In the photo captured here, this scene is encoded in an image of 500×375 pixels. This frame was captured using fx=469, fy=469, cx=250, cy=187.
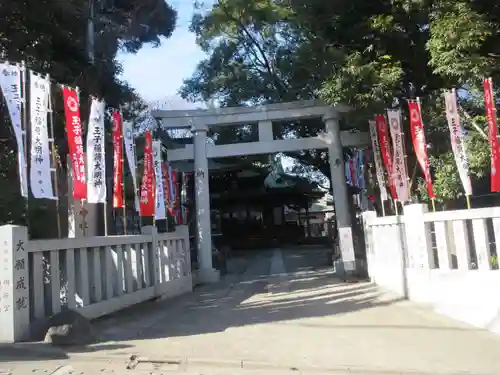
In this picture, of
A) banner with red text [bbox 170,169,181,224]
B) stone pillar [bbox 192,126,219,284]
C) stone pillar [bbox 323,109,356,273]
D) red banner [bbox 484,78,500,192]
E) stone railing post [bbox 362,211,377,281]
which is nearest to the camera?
red banner [bbox 484,78,500,192]

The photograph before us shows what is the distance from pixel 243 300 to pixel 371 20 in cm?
679

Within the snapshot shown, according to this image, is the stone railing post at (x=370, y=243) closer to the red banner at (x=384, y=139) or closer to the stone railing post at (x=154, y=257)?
the red banner at (x=384, y=139)

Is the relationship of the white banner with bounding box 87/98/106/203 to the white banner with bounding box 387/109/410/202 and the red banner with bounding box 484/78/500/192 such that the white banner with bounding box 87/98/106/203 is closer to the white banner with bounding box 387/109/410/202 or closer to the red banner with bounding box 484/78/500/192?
the white banner with bounding box 387/109/410/202

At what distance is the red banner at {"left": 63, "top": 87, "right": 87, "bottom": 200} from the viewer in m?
7.51

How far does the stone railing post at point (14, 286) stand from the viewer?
5.54m

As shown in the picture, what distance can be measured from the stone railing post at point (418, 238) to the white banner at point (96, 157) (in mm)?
5501

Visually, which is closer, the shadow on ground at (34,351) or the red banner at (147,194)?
the shadow on ground at (34,351)

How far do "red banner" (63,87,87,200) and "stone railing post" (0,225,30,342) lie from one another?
6.02 feet

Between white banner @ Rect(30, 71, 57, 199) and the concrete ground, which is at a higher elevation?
white banner @ Rect(30, 71, 57, 199)

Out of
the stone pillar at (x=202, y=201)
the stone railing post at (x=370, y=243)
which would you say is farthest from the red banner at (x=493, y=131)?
the stone pillar at (x=202, y=201)

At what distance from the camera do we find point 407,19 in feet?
34.6

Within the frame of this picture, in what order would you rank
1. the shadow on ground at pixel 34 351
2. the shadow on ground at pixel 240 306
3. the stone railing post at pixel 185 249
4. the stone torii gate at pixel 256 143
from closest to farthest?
the shadow on ground at pixel 34 351
the shadow on ground at pixel 240 306
the stone railing post at pixel 185 249
the stone torii gate at pixel 256 143

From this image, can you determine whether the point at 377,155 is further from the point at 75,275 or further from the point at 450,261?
the point at 75,275

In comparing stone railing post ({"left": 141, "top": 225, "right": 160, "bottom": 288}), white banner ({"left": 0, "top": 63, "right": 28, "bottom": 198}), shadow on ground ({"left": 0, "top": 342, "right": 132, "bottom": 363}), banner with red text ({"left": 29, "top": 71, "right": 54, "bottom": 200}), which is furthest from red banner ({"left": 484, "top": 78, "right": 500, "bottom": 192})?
white banner ({"left": 0, "top": 63, "right": 28, "bottom": 198})
